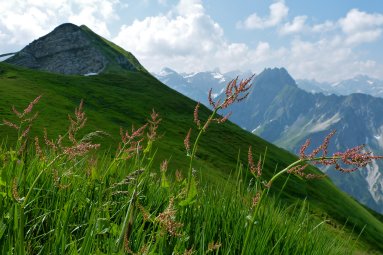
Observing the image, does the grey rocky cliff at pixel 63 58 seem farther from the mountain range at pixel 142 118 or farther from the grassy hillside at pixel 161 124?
the grassy hillside at pixel 161 124

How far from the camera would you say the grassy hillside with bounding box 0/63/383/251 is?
7244 cm

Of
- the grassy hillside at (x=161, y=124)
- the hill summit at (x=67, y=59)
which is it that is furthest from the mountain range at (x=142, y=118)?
the hill summit at (x=67, y=59)

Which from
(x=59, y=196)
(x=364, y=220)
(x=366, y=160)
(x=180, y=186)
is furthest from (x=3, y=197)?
(x=364, y=220)

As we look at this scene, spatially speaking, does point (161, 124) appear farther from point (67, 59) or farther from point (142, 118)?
point (67, 59)

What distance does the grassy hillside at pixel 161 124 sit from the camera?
7244 centimetres

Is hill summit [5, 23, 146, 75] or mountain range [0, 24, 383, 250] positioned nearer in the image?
mountain range [0, 24, 383, 250]

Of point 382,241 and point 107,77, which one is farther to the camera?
point 107,77

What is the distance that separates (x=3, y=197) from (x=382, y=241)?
92028mm

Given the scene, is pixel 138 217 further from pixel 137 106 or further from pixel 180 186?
pixel 137 106

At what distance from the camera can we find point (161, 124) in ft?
355

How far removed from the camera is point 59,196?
18.4 feet

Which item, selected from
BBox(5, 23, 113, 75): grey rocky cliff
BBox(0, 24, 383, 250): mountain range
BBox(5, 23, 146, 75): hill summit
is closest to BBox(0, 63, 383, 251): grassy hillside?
BBox(0, 24, 383, 250): mountain range

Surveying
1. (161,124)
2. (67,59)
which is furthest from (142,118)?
(67,59)

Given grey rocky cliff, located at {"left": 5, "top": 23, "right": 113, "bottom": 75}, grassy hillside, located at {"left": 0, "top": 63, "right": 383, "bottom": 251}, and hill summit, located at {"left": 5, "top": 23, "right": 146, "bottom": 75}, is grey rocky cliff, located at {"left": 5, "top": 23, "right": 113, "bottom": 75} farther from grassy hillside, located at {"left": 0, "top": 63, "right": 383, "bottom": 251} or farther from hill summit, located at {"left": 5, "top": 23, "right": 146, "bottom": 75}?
grassy hillside, located at {"left": 0, "top": 63, "right": 383, "bottom": 251}
